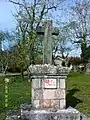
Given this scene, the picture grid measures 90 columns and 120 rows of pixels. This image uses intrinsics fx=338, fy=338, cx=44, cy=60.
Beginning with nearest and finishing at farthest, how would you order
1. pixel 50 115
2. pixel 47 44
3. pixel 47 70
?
pixel 50 115
pixel 47 70
pixel 47 44

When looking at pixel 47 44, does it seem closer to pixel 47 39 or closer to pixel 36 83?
pixel 47 39

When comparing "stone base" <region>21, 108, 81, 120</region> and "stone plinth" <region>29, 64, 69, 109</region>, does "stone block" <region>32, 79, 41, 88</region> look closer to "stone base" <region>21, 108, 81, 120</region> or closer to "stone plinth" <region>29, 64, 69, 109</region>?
"stone plinth" <region>29, 64, 69, 109</region>

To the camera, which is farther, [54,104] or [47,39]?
[47,39]

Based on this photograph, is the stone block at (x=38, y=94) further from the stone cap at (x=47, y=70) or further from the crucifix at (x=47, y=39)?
the crucifix at (x=47, y=39)

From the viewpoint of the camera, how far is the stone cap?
10.0 meters

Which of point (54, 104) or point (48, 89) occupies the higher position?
point (48, 89)

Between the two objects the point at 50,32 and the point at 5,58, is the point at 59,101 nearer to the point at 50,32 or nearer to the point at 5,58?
the point at 50,32

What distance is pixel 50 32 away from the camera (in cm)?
1075

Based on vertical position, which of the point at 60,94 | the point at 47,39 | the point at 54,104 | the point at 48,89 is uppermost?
the point at 47,39

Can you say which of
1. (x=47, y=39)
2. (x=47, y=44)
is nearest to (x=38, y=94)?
(x=47, y=44)

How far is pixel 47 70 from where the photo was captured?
1009 cm

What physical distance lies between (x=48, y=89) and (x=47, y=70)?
23.2 inches

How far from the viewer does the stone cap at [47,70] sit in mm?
10031

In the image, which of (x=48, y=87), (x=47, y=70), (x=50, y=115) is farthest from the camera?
(x=48, y=87)
